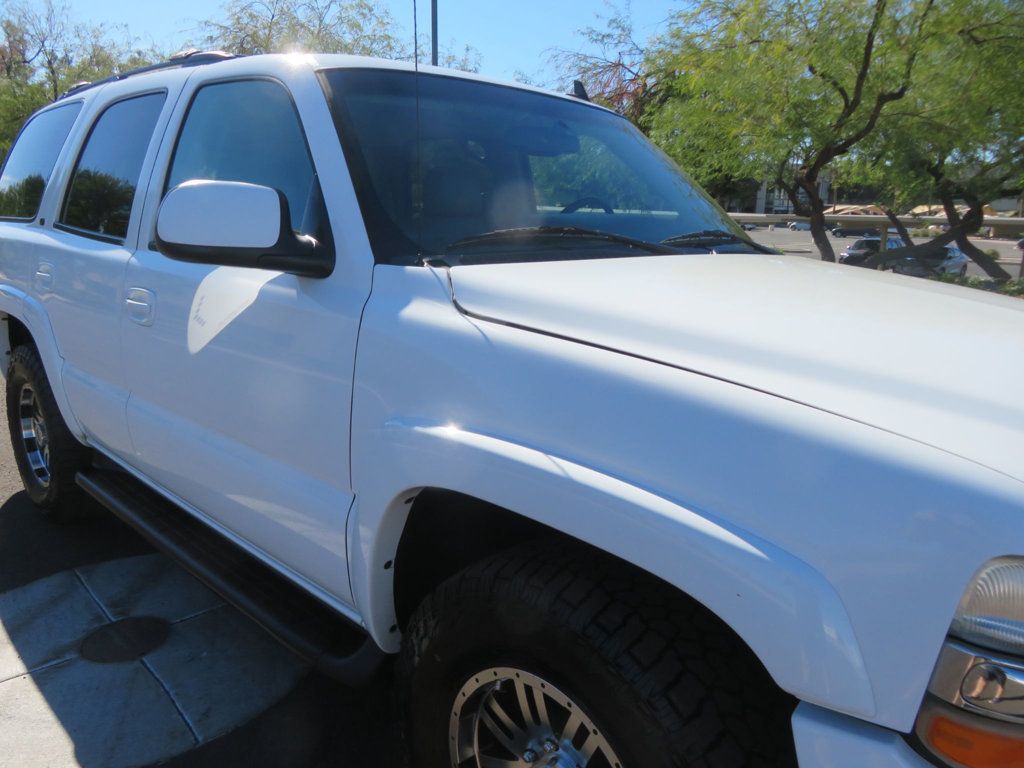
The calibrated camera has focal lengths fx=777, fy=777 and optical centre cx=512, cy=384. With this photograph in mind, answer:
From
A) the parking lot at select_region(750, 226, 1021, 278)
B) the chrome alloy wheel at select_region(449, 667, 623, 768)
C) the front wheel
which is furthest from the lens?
the parking lot at select_region(750, 226, 1021, 278)

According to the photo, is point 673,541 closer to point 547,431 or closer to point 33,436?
point 547,431

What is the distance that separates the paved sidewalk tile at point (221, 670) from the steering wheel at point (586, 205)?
186 centimetres

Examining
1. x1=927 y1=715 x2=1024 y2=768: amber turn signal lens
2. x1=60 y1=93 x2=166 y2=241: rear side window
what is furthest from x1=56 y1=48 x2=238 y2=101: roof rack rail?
x1=927 y1=715 x2=1024 y2=768: amber turn signal lens

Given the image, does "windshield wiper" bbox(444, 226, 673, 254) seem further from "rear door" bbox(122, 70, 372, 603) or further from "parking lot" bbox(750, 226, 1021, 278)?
"parking lot" bbox(750, 226, 1021, 278)

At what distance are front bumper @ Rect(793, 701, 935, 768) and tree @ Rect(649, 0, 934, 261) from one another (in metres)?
8.32

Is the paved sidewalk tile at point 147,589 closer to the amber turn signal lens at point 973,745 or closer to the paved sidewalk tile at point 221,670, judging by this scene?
the paved sidewalk tile at point 221,670

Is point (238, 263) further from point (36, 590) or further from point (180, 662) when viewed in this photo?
point (36, 590)

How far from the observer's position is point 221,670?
285cm

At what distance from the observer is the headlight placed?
1.03 meters

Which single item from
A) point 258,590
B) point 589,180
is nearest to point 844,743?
point 258,590

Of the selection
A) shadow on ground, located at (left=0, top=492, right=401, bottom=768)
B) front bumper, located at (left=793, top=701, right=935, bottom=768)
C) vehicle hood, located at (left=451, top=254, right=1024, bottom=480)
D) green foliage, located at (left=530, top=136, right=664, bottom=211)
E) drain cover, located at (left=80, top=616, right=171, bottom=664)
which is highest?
green foliage, located at (left=530, top=136, right=664, bottom=211)

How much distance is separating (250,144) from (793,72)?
25.7 feet

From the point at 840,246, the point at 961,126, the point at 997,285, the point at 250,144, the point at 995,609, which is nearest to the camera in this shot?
the point at 995,609

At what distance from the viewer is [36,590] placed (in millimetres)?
3385
